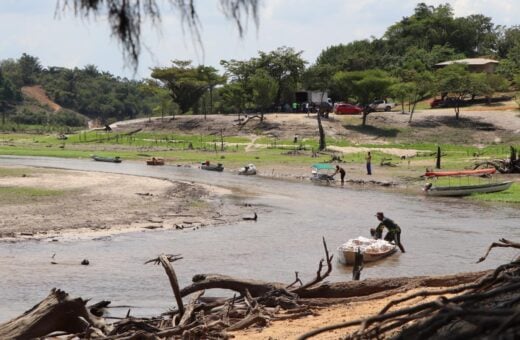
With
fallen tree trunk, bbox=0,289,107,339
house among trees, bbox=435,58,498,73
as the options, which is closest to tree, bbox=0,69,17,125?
house among trees, bbox=435,58,498,73

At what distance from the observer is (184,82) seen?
99125 millimetres

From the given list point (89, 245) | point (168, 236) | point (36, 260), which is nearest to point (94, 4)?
point (36, 260)

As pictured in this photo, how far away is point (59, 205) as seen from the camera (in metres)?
35.0

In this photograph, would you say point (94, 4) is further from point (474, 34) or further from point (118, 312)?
point (474, 34)

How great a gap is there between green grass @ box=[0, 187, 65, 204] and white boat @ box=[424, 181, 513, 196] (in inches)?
798

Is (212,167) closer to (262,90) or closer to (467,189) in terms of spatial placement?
(467,189)

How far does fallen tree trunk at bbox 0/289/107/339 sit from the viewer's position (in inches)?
338

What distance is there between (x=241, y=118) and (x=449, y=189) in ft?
146

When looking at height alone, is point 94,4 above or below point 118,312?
above

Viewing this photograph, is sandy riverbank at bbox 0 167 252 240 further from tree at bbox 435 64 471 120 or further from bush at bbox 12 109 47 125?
bush at bbox 12 109 47 125

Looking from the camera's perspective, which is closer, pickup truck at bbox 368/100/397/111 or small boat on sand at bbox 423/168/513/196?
small boat on sand at bbox 423/168/513/196

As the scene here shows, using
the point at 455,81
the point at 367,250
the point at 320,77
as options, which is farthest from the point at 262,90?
the point at 367,250

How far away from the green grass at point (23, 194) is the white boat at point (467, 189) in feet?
66.5

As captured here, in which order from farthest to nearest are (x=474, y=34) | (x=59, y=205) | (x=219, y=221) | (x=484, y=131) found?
(x=474, y=34), (x=484, y=131), (x=59, y=205), (x=219, y=221)
